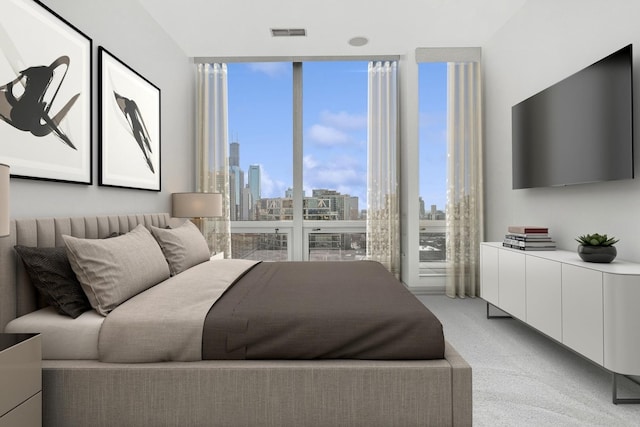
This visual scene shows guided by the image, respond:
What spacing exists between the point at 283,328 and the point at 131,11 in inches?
115

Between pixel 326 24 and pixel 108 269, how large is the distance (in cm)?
304

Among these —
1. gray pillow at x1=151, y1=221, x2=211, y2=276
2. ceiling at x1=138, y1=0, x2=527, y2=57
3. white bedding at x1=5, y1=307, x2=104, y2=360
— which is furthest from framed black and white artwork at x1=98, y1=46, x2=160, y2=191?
white bedding at x1=5, y1=307, x2=104, y2=360

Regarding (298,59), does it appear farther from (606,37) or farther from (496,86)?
(606,37)

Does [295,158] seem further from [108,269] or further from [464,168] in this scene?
[108,269]

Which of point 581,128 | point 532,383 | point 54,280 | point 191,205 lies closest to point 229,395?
point 54,280

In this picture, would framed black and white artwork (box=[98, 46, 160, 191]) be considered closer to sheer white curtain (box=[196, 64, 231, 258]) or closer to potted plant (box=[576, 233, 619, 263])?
sheer white curtain (box=[196, 64, 231, 258])

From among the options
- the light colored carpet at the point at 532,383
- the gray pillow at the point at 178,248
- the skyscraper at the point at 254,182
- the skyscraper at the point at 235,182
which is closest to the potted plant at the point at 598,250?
the light colored carpet at the point at 532,383

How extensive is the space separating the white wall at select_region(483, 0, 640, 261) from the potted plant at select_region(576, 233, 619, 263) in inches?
7.7

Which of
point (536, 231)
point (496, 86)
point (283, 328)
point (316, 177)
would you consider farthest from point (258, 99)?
point (283, 328)

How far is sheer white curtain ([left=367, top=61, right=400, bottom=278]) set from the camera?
14.9 ft

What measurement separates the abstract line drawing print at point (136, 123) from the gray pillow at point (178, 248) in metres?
0.81

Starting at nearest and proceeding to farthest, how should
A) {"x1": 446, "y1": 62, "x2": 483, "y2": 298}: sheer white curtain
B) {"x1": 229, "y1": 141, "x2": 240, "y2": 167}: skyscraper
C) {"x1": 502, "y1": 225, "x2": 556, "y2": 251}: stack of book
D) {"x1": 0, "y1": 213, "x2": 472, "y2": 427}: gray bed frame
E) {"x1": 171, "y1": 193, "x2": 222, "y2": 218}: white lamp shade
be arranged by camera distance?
{"x1": 0, "y1": 213, "x2": 472, "y2": 427}: gray bed frame, {"x1": 502, "y1": 225, "x2": 556, "y2": 251}: stack of book, {"x1": 171, "y1": 193, "x2": 222, "y2": 218}: white lamp shade, {"x1": 446, "y1": 62, "x2": 483, "y2": 298}: sheer white curtain, {"x1": 229, "y1": 141, "x2": 240, "y2": 167}: skyscraper

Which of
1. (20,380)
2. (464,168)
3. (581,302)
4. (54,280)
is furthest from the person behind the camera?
(464,168)

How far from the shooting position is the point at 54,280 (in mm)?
1737
